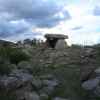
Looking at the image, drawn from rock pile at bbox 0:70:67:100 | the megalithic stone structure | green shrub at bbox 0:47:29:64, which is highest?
the megalithic stone structure

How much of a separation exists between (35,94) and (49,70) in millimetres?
2395

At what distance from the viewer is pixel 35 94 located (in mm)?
7191

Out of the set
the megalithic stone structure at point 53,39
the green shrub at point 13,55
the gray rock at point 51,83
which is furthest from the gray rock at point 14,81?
the megalithic stone structure at point 53,39

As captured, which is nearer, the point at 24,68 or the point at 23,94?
the point at 23,94

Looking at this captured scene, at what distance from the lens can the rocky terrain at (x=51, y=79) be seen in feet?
23.7

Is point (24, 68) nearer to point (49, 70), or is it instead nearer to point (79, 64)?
point (49, 70)

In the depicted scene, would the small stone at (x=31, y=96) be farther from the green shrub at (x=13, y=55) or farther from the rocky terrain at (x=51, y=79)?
the green shrub at (x=13, y=55)

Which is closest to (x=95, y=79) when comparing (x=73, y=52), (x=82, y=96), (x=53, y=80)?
(x=82, y=96)

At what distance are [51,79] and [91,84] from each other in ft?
4.40

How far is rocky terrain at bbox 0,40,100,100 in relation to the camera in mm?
7215

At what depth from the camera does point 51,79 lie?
8438 mm

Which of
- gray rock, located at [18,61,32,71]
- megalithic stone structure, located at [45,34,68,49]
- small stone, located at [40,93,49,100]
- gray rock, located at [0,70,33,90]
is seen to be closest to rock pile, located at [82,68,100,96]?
small stone, located at [40,93,49,100]

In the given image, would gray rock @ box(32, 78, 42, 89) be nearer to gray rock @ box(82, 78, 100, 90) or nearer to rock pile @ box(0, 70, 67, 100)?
rock pile @ box(0, 70, 67, 100)

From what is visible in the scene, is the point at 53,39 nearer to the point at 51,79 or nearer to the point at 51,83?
the point at 51,79
